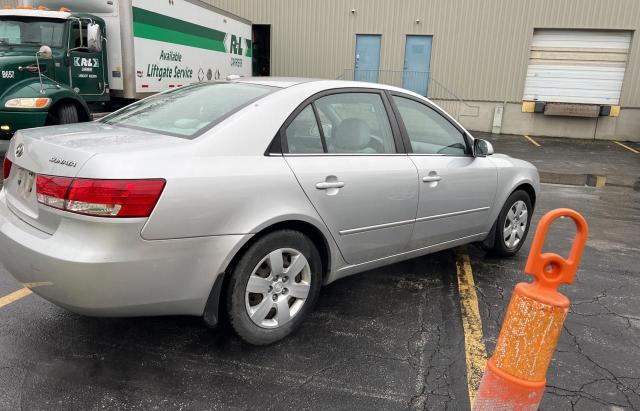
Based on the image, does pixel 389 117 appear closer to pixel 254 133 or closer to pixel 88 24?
pixel 254 133

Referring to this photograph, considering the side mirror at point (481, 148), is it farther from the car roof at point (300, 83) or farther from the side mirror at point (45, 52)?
the side mirror at point (45, 52)

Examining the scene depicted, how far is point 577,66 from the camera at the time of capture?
18.5 meters

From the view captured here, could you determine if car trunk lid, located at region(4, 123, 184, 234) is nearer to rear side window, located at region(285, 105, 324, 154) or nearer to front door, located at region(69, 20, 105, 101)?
rear side window, located at region(285, 105, 324, 154)

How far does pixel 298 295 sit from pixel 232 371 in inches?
23.1

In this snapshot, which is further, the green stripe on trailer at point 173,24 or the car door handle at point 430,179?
the green stripe on trailer at point 173,24

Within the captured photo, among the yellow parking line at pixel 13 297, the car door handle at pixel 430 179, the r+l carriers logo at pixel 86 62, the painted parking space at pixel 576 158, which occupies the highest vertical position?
the r+l carriers logo at pixel 86 62

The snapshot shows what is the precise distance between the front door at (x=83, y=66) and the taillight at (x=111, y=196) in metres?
8.30

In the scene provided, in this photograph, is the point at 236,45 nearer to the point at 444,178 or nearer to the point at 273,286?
the point at 444,178

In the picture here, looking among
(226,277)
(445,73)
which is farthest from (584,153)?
(226,277)

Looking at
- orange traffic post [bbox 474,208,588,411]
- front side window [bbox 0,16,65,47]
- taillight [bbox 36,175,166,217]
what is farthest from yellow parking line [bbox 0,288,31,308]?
front side window [bbox 0,16,65,47]

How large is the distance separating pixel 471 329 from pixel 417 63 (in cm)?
1746

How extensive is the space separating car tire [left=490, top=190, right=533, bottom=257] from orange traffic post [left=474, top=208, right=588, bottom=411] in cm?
265

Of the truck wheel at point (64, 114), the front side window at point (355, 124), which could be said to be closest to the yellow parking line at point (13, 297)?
the front side window at point (355, 124)

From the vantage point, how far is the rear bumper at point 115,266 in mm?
2354
